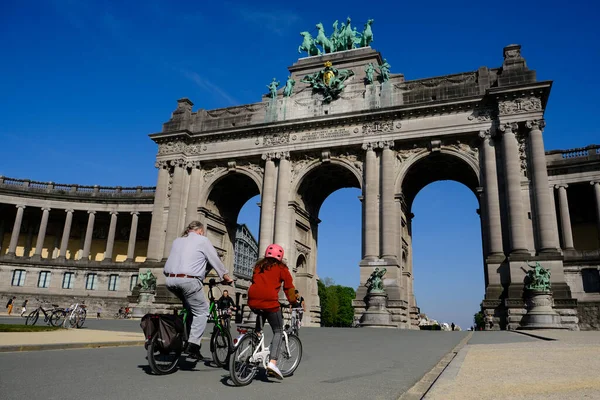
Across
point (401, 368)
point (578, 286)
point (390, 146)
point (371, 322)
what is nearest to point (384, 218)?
point (390, 146)

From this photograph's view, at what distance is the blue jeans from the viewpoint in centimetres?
676

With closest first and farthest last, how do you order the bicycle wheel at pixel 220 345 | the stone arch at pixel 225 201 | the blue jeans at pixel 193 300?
the blue jeans at pixel 193 300 → the bicycle wheel at pixel 220 345 → the stone arch at pixel 225 201

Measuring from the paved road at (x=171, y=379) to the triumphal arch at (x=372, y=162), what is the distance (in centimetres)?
2294

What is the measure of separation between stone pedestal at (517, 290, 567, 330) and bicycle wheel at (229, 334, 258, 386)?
937 inches

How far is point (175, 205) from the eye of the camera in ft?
132

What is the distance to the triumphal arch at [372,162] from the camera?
30067 mm

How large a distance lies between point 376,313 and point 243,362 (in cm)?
2433

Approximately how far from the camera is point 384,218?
33125 mm

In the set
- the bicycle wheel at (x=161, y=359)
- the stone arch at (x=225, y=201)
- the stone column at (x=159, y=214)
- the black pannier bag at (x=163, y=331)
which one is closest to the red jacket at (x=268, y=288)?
the black pannier bag at (x=163, y=331)

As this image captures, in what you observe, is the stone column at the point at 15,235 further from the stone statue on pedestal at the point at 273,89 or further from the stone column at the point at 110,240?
the stone statue on pedestal at the point at 273,89

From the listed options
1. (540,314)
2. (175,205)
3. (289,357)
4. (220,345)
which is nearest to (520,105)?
(540,314)

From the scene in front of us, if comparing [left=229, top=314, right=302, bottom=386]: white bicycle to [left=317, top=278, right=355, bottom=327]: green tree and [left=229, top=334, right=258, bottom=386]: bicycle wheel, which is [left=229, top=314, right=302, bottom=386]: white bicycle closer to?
[left=229, top=334, right=258, bottom=386]: bicycle wheel

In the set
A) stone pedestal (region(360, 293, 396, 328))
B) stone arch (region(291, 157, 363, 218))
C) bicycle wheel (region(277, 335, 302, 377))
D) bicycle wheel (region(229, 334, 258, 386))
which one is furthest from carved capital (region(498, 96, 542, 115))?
bicycle wheel (region(229, 334, 258, 386))

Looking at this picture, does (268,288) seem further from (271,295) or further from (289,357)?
(289,357)
